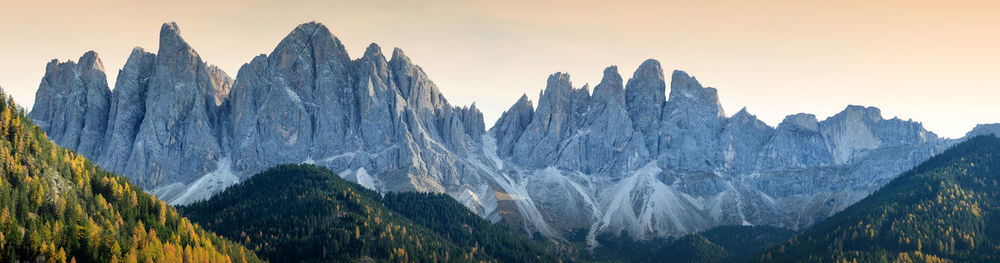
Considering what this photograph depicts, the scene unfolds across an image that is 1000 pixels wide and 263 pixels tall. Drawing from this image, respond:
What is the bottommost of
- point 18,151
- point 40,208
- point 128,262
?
point 128,262

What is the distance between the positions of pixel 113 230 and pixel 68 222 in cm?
705

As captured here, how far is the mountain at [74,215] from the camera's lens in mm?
134750

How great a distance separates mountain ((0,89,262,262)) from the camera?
13475cm

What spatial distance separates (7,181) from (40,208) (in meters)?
6.69

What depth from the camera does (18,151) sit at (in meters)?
153

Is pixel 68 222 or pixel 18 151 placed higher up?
pixel 18 151

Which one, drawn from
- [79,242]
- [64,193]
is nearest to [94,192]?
[64,193]

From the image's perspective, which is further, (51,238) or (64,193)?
(64,193)

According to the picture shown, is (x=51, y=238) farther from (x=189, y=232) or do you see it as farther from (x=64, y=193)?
(x=189, y=232)

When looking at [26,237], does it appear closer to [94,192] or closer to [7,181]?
[7,181]

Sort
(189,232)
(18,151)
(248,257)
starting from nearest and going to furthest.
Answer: (18,151) < (189,232) < (248,257)

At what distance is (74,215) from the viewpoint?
477 feet

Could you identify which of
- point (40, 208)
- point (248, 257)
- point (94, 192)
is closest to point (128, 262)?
point (40, 208)

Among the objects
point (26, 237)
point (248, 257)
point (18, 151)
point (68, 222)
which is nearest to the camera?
point (26, 237)
